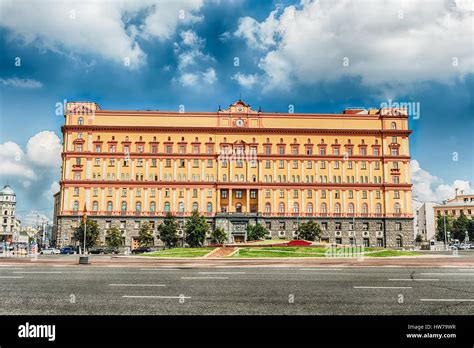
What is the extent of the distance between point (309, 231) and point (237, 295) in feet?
204

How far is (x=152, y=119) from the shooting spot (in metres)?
83.8

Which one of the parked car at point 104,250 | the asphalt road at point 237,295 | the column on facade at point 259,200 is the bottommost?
the parked car at point 104,250

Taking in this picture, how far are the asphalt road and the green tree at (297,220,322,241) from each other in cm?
5571

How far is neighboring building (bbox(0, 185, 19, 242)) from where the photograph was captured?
155 meters

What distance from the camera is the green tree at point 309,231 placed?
242 feet

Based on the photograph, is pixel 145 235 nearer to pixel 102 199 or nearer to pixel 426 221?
pixel 102 199

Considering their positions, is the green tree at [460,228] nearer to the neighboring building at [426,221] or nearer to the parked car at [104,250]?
the neighboring building at [426,221]

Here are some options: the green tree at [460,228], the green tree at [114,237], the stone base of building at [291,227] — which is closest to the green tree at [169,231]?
the stone base of building at [291,227]

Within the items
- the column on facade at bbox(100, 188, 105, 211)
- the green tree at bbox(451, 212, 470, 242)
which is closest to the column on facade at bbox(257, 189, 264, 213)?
the column on facade at bbox(100, 188, 105, 211)

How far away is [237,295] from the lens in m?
13.4

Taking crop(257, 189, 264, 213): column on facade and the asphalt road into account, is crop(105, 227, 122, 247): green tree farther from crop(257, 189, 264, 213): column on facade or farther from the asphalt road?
the asphalt road

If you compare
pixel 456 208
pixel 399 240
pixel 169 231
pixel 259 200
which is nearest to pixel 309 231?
pixel 259 200

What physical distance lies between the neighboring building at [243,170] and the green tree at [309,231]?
5571 mm
